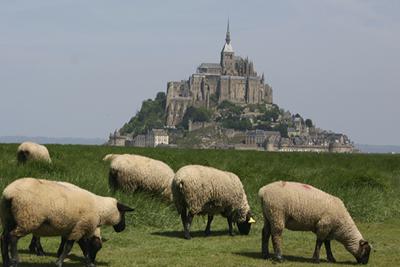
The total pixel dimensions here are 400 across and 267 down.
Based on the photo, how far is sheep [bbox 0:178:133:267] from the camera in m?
10.1

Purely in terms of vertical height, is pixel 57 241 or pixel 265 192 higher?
pixel 265 192

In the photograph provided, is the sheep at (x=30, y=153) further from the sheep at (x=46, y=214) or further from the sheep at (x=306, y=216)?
the sheep at (x=46, y=214)

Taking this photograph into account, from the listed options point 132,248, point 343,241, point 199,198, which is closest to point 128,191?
point 199,198

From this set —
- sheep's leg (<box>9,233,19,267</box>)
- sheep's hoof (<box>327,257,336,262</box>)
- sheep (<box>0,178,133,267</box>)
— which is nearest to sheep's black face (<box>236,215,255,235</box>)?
sheep's hoof (<box>327,257,336,262</box>)

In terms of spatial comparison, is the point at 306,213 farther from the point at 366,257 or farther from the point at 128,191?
the point at 128,191

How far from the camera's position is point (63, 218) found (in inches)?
410

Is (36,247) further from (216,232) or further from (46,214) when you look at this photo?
(216,232)

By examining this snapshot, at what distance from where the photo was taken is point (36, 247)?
12.2 meters

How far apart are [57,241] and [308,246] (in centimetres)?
512

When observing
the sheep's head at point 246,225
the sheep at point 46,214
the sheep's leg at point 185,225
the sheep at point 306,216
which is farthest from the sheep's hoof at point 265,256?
the sheep at point 46,214

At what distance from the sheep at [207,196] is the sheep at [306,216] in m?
2.58

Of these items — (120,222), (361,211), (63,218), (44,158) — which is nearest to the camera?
(63,218)

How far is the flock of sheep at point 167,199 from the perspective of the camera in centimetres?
1018

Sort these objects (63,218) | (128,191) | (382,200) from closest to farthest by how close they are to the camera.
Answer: (63,218)
(128,191)
(382,200)
